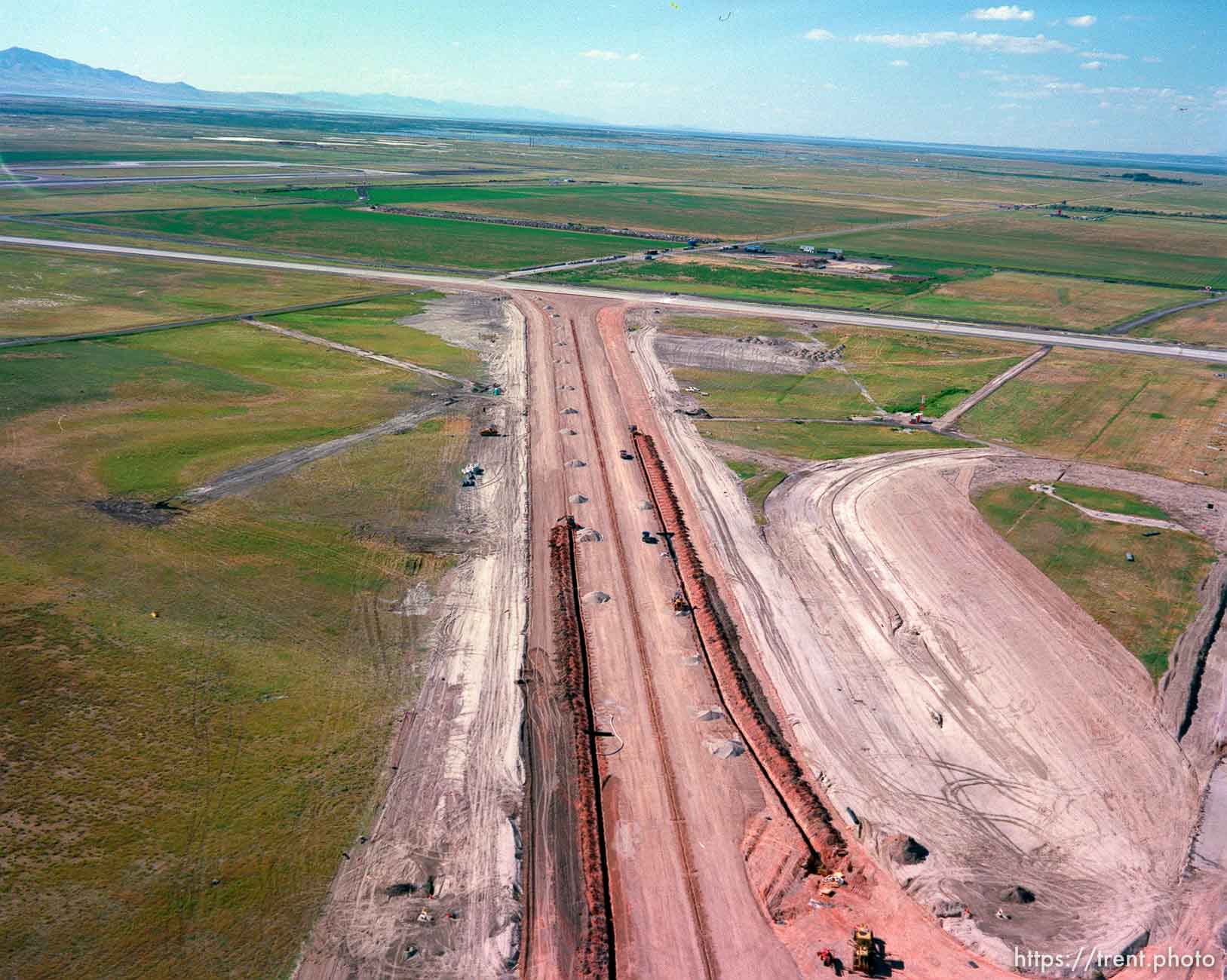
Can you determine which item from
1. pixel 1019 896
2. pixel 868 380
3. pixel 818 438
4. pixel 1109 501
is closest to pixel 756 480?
pixel 818 438

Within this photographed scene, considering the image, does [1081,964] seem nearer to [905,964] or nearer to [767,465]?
[905,964]

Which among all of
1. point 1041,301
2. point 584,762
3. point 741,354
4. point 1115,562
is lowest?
point 584,762

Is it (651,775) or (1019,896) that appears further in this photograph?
(651,775)

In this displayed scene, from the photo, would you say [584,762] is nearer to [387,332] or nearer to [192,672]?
[192,672]

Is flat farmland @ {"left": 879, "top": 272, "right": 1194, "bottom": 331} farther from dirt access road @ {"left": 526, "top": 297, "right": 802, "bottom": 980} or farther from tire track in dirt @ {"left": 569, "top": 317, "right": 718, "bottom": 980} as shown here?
tire track in dirt @ {"left": 569, "top": 317, "right": 718, "bottom": 980}

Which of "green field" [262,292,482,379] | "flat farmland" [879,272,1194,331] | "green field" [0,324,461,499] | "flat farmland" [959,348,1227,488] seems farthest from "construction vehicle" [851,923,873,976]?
"flat farmland" [879,272,1194,331]

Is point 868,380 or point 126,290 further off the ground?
point 126,290

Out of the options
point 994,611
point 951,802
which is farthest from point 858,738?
point 994,611
